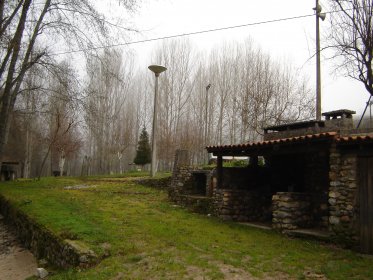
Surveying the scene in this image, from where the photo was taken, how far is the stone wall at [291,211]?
874 centimetres

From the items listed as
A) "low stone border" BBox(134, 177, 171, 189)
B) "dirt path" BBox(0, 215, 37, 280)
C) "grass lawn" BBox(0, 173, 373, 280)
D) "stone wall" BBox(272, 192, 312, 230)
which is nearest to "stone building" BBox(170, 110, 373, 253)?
"stone wall" BBox(272, 192, 312, 230)

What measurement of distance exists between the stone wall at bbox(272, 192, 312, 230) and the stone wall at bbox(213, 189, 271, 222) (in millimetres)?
1867

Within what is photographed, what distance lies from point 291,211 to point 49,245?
577 cm

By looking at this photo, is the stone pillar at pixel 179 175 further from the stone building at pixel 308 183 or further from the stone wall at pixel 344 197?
the stone wall at pixel 344 197

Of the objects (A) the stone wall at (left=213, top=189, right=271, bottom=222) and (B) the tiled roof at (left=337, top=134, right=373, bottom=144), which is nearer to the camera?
(B) the tiled roof at (left=337, top=134, right=373, bottom=144)

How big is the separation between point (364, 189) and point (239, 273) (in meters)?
3.29

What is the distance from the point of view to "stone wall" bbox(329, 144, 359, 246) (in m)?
7.21

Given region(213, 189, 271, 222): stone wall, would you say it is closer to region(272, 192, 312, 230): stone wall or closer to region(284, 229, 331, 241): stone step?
region(272, 192, 312, 230): stone wall

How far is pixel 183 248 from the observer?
7.09 meters

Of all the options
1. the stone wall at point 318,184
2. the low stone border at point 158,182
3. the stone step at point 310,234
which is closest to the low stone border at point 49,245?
the stone step at point 310,234

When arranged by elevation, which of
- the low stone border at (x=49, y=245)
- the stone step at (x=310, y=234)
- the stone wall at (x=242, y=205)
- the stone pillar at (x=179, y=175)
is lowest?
the low stone border at (x=49, y=245)

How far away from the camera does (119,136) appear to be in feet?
114

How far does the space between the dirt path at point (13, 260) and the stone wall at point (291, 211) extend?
5.82 m

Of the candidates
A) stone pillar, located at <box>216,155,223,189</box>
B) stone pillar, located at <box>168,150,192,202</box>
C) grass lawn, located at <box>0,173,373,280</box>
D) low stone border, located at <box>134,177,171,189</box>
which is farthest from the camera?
low stone border, located at <box>134,177,171,189</box>
